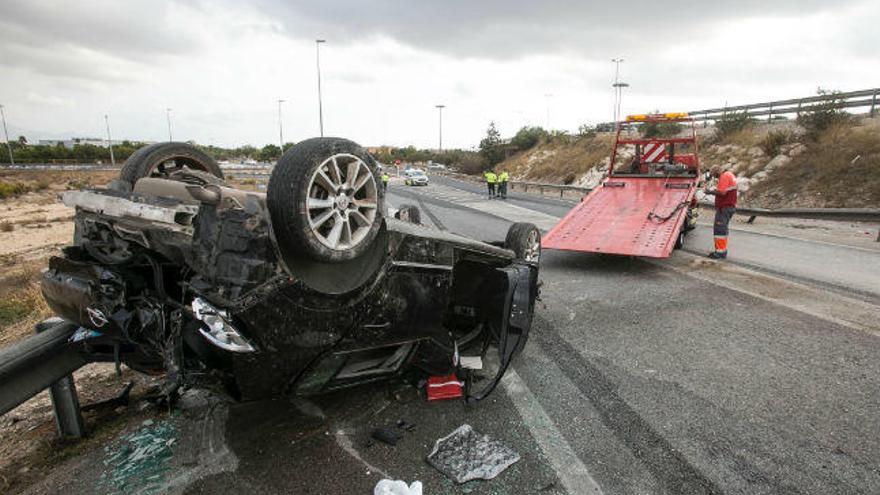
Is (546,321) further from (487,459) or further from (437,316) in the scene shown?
(487,459)

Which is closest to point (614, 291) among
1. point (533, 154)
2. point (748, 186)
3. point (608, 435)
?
point (608, 435)

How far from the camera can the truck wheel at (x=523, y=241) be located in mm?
5095

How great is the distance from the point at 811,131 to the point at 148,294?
72.6 ft

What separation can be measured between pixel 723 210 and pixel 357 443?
24.4 ft

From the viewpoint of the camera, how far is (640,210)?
8375 millimetres

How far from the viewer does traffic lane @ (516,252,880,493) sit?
262 cm

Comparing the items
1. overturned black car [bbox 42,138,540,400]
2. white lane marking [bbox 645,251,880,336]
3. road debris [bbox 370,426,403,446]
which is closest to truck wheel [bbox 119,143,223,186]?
overturned black car [bbox 42,138,540,400]

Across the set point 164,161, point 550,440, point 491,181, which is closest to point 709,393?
point 550,440

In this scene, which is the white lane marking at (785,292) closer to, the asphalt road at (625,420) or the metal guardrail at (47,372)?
the asphalt road at (625,420)

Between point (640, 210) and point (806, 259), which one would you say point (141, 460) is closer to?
point (640, 210)

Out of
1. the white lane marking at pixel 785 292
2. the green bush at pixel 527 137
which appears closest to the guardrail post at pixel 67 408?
the white lane marking at pixel 785 292

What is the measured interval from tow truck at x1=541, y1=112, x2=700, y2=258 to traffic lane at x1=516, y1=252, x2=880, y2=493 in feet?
5.27

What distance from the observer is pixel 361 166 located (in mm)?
2699

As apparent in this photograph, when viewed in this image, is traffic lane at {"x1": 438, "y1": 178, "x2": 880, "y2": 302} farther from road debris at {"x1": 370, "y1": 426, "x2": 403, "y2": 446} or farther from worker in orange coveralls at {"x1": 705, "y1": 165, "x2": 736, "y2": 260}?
road debris at {"x1": 370, "y1": 426, "x2": 403, "y2": 446}
